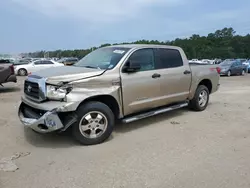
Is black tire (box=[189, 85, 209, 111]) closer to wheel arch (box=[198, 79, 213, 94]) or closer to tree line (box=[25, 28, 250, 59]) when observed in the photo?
wheel arch (box=[198, 79, 213, 94])

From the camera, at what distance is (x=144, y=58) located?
5562 mm

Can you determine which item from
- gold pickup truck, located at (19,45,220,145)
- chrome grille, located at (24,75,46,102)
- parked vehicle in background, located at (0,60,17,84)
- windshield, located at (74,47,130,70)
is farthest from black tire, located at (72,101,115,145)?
parked vehicle in background, located at (0,60,17,84)

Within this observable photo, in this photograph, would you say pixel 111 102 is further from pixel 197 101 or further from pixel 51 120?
pixel 197 101

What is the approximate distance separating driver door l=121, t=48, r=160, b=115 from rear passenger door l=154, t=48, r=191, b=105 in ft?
0.66

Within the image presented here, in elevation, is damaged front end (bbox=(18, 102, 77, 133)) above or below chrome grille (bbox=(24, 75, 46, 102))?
below

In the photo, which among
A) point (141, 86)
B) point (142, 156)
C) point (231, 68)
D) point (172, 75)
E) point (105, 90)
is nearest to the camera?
point (142, 156)

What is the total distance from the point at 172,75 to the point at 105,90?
1.93 m

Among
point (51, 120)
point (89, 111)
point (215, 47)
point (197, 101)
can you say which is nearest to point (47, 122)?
point (51, 120)

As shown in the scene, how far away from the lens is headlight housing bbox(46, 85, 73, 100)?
14.2ft

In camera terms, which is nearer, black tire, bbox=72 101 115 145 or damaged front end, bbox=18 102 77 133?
damaged front end, bbox=18 102 77 133

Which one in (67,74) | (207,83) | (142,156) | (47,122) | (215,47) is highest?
(215,47)

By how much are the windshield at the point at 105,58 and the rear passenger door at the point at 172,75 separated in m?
0.90

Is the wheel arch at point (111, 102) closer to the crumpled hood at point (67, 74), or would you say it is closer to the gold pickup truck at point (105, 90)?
the gold pickup truck at point (105, 90)

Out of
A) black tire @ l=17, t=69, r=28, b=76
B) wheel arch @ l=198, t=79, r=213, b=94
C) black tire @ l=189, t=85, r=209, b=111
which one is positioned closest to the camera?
black tire @ l=189, t=85, r=209, b=111
